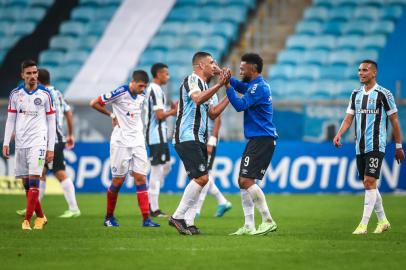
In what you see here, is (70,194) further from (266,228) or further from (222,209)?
(266,228)

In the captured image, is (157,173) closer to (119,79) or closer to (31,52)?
(119,79)

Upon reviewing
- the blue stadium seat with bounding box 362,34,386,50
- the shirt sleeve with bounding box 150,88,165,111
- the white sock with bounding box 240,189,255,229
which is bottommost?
the white sock with bounding box 240,189,255,229

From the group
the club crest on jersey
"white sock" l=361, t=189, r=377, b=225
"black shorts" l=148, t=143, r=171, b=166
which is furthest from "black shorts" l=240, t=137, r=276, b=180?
"black shorts" l=148, t=143, r=171, b=166

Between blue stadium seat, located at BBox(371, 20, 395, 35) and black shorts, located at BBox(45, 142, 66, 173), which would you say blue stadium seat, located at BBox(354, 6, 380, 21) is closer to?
blue stadium seat, located at BBox(371, 20, 395, 35)

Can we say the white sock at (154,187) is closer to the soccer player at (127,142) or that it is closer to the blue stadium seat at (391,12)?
the soccer player at (127,142)

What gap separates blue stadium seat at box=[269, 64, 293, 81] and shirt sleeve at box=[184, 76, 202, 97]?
49.3 feet

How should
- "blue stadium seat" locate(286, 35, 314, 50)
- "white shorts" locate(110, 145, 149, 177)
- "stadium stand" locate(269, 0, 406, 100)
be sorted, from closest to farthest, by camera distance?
"white shorts" locate(110, 145, 149, 177) < "stadium stand" locate(269, 0, 406, 100) < "blue stadium seat" locate(286, 35, 314, 50)

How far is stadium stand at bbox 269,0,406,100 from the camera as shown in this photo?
2600 centimetres

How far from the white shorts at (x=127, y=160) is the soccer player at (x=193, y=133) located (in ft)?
5.68

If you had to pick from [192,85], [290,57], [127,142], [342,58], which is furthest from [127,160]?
[290,57]

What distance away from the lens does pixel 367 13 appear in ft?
92.2

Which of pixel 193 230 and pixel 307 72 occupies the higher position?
pixel 307 72

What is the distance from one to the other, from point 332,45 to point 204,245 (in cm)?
1795

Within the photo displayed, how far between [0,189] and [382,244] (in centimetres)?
1292
